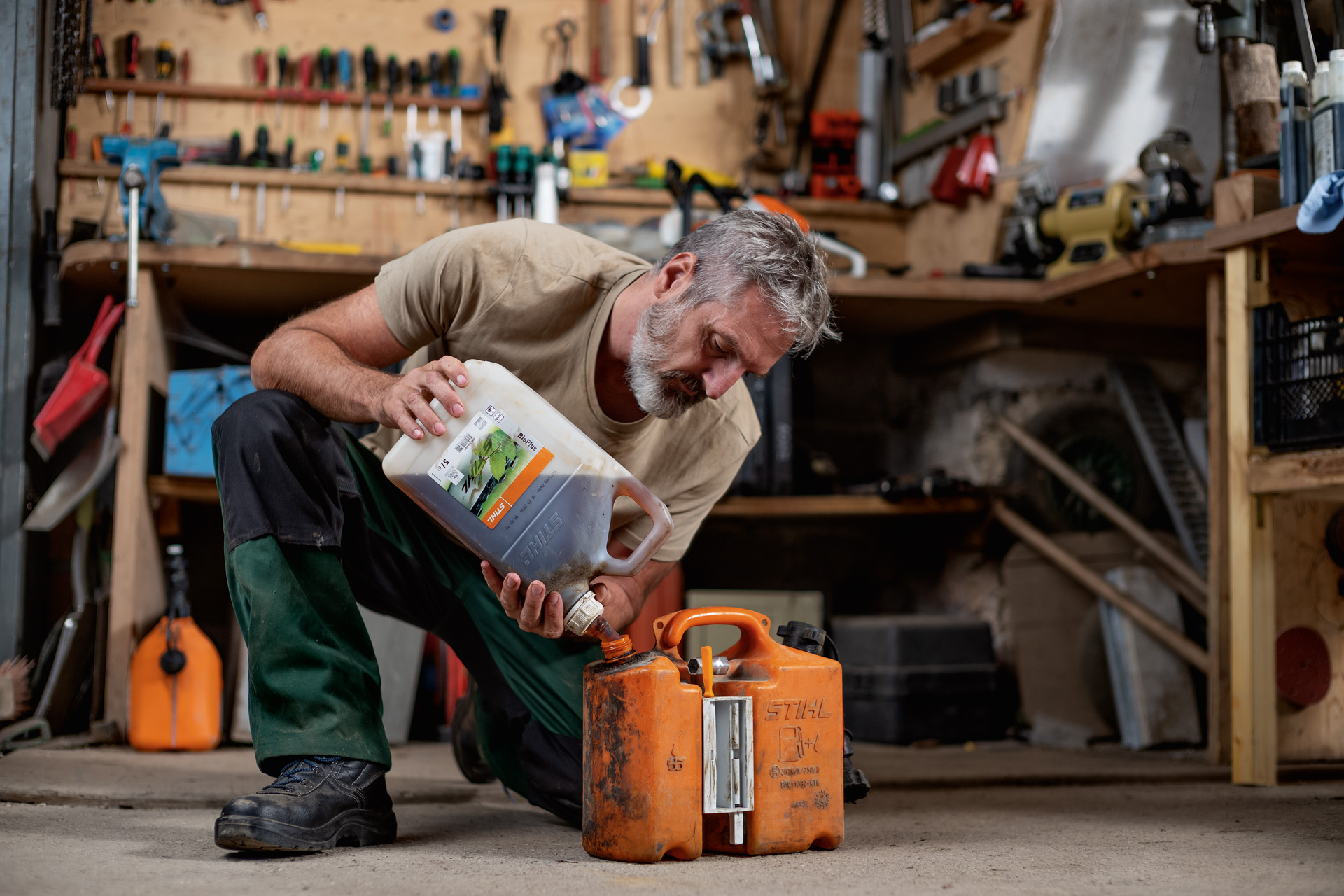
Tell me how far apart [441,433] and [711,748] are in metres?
0.50

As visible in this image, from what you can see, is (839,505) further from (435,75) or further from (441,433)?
(435,75)

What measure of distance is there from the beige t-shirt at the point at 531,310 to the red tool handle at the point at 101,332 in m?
1.67

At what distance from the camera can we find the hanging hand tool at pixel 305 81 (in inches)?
169

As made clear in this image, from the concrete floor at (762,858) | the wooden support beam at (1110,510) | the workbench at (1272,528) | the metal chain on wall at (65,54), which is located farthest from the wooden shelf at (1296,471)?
the metal chain on wall at (65,54)

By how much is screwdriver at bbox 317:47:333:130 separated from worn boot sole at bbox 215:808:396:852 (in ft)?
11.1

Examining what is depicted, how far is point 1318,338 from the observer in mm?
2201

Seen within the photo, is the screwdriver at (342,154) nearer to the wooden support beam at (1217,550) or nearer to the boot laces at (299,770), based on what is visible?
the wooden support beam at (1217,550)

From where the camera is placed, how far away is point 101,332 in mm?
3148

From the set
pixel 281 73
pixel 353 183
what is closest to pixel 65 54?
pixel 281 73

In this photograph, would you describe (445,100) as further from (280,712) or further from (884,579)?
(280,712)

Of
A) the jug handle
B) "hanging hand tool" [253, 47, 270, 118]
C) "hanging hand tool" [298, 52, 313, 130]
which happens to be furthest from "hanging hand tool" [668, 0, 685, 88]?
the jug handle

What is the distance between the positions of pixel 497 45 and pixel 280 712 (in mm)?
3525

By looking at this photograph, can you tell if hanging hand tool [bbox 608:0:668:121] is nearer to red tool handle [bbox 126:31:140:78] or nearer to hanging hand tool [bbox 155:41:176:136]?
hanging hand tool [bbox 155:41:176:136]

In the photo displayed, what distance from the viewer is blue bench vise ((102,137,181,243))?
3.15 metres
